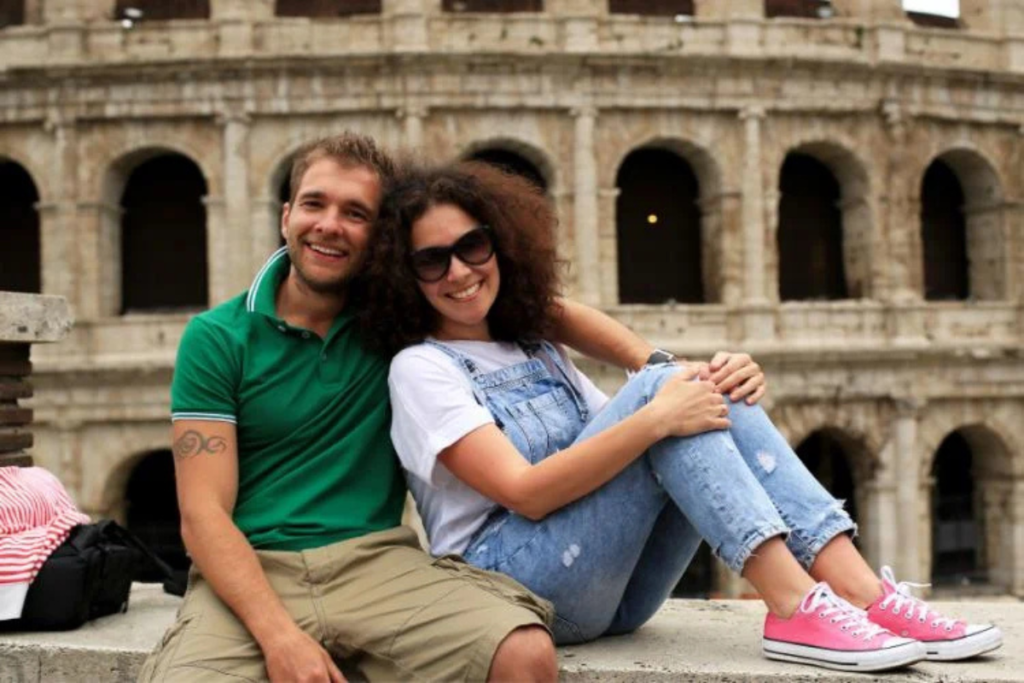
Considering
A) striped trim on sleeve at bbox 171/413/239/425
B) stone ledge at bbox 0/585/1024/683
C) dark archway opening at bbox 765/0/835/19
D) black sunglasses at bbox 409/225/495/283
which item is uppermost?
dark archway opening at bbox 765/0/835/19

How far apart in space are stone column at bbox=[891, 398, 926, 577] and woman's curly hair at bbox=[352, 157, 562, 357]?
1346 centimetres

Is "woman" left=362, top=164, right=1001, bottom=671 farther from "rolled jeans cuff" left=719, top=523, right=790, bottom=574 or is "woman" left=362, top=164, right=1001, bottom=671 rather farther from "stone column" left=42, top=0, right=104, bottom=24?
"stone column" left=42, top=0, right=104, bottom=24

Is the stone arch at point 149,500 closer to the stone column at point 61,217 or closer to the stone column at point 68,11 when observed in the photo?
the stone column at point 61,217

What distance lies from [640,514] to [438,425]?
676mm

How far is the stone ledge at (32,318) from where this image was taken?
4.56 metres

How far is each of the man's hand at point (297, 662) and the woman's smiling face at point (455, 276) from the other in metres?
1.15

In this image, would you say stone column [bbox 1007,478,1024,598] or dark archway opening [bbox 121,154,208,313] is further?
stone column [bbox 1007,478,1024,598]

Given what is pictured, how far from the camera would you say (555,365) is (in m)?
3.74

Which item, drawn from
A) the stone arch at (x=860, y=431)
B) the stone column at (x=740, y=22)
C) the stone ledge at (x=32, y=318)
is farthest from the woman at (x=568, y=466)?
the stone column at (x=740, y=22)

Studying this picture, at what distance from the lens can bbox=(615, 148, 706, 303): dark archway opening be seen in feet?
53.6

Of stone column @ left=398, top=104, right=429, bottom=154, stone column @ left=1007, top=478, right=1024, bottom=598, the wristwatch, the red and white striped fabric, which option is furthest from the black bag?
stone column @ left=1007, top=478, right=1024, bottom=598

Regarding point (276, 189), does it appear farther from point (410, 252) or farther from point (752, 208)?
point (410, 252)

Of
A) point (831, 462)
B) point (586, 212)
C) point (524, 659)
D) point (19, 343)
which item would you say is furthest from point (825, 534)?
point (831, 462)

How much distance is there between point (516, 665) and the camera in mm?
2820
